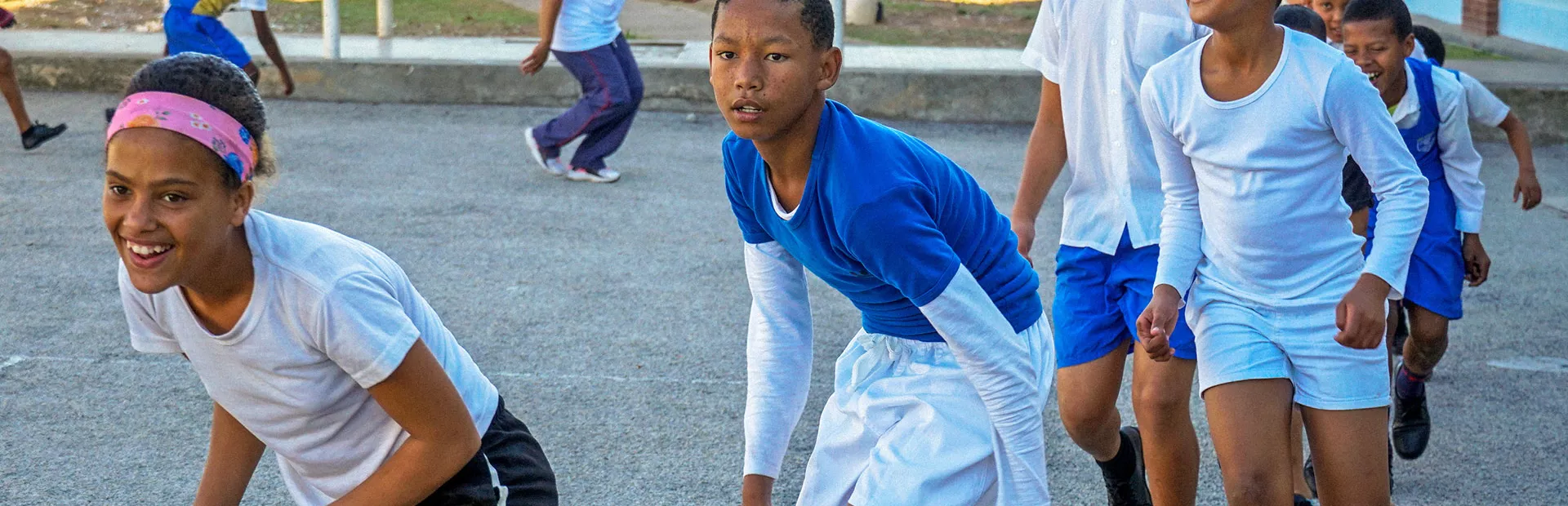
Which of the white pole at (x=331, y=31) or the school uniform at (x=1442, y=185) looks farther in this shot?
the white pole at (x=331, y=31)

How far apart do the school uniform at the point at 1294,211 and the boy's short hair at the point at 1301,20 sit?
71 centimetres

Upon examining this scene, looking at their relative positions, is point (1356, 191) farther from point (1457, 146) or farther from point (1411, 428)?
point (1411, 428)

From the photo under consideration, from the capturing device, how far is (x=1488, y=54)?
49.4 ft

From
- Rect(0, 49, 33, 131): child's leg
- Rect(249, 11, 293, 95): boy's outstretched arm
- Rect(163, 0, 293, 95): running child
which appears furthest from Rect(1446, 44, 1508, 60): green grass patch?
Rect(0, 49, 33, 131): child's leg

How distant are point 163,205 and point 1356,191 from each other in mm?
3138

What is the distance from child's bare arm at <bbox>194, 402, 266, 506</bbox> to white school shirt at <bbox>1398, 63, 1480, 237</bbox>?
3369mm

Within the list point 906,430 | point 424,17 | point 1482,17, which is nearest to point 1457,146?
point 906,430

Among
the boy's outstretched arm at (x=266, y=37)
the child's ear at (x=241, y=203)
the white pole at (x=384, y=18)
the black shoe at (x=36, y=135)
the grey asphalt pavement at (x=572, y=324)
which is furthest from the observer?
the white pole at (x=384, y=18)

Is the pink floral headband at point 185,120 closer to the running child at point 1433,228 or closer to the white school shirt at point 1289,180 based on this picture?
the white school shirt at point 1289,180

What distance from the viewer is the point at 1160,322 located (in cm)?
316

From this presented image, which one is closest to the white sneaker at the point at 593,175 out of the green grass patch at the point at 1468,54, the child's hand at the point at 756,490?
the child's hand at the point at 756,490

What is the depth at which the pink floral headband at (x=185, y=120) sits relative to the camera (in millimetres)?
2369

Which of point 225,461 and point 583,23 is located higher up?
point 225,461

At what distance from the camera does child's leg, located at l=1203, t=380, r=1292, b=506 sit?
10.4 ft
